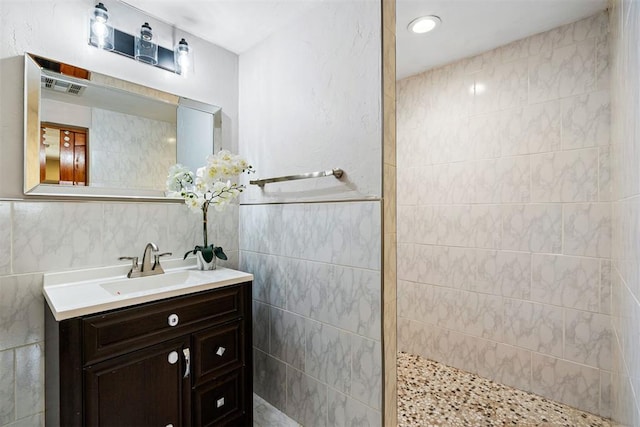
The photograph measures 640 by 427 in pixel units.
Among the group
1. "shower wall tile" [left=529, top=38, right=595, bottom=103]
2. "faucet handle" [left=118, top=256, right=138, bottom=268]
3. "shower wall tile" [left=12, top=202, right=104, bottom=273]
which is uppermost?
"shower wall tile" [left=529, top=38, right=595, bottom=103]

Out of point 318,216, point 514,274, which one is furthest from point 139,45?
point 514,274

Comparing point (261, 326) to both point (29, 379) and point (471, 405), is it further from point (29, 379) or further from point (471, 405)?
point (471, 405)

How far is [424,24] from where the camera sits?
5.94ft

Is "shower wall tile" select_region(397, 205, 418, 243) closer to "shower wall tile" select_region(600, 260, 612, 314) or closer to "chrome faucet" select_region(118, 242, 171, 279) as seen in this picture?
"shower wall tile" select_region(600, 260, 612, 314)

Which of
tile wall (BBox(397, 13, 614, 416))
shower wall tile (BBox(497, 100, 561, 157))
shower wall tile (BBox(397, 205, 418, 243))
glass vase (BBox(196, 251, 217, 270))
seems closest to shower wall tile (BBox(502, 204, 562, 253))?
tile wall (BBox(397, 13, 614, 416))

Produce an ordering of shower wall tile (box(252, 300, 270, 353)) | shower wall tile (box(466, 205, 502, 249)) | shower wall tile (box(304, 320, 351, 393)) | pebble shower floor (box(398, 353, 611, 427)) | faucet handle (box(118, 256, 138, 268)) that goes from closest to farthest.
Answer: shower wall tile (box(304, 320, 351, 393)) < faucet handle (box(118, 256, 138, 268)) < pebble shower floor (box(398, 353, 611, 427)) < shower wall tile (box(252, 300, 270, 353)) < shower wall tile (box(466, 205, 502, 249))

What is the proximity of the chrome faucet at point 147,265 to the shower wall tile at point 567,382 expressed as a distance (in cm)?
234

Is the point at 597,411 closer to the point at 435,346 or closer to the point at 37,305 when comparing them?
the point at 435,346

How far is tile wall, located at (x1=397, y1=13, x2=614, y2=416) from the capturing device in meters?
1.71

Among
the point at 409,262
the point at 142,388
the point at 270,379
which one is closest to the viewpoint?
the point at 142,388

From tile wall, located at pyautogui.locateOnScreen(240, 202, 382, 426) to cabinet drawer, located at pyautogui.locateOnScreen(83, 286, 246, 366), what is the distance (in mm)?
354

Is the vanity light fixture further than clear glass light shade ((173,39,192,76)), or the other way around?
clear glass light shade ((173,39,192,76))

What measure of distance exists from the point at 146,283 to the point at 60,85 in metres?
1.04

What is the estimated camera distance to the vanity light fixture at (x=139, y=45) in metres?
1.50
